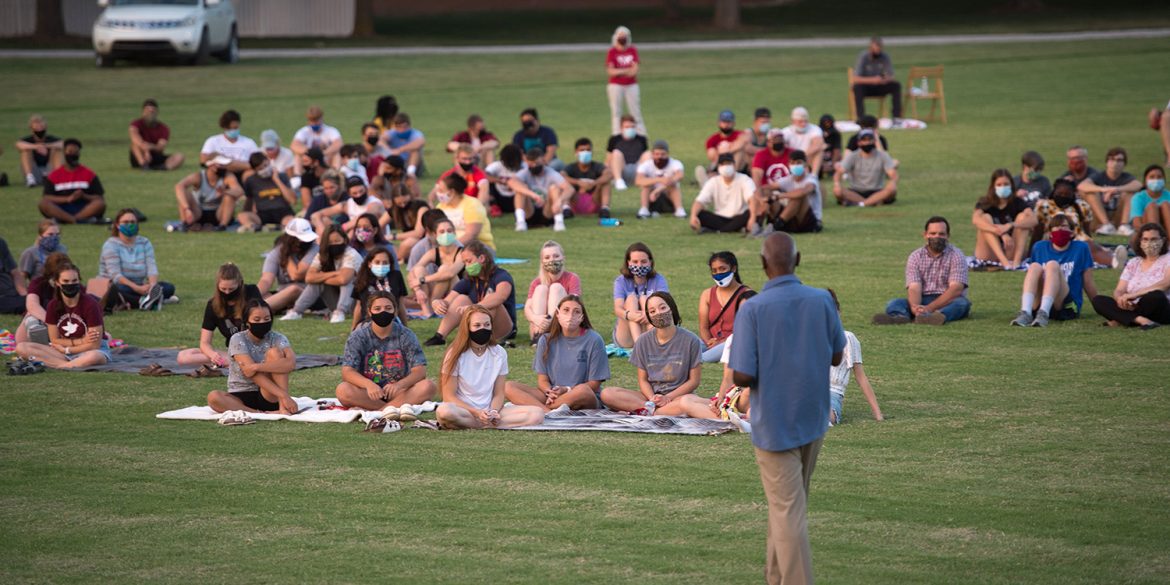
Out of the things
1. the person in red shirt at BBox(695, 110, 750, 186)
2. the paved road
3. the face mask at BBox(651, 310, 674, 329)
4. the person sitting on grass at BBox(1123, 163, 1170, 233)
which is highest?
the paved road

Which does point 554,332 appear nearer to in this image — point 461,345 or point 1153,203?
point 461,345

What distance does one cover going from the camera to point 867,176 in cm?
2509

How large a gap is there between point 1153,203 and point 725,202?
19.7 feet

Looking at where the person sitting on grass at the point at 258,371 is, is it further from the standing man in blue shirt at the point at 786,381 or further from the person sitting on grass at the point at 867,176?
the person sitting on grass at the point at 867,176

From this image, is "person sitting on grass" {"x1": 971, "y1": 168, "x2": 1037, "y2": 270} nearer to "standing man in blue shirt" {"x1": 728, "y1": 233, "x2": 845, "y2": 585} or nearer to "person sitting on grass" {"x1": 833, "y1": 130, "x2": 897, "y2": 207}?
"person sitting on grass" {"x1": 833, "y1": 130, "x2": 897, "y2": 207}

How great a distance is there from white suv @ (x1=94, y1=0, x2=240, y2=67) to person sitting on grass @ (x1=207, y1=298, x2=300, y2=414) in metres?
31.5

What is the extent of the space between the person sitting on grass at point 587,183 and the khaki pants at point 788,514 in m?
16.5

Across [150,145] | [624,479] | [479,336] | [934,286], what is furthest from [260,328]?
[150,145]

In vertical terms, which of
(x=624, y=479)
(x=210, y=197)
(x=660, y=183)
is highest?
(x=660, y=183)

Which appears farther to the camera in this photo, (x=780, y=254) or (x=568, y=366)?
(x=568, y=366)

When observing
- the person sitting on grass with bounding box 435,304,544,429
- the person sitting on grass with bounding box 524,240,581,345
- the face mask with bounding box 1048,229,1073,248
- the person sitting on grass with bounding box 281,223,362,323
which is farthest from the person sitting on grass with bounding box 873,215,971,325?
the person sitting on grass with bounding box 281,223,362,323

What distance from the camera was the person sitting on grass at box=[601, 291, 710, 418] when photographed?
1234cm

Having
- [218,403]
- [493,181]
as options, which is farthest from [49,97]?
[218,403]

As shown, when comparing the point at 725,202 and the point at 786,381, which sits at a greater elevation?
the point at 725,202
